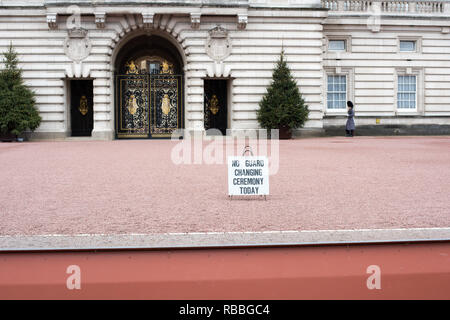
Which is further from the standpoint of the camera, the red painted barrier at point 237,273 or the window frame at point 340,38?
the window frame at point 340,38

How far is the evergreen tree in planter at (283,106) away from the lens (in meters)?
25.4

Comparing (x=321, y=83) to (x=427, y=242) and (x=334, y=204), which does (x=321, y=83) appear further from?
(x=427, y=242)

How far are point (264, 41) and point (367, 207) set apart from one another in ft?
69.6

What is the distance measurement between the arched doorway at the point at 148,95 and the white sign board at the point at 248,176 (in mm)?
21317

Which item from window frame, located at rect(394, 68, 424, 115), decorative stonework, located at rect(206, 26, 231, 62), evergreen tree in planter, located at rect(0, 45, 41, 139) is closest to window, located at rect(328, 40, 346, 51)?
window frame, located at rect(394, 68, 424, 115)

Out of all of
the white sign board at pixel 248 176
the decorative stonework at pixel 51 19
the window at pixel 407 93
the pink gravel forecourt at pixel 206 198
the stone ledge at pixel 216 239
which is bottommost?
the stone ledge at pixel 216 239

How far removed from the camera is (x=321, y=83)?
28141 mm

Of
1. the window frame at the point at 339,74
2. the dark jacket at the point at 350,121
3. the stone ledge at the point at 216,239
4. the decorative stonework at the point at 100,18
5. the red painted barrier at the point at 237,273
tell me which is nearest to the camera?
the red painted barrier at the point at 237,273

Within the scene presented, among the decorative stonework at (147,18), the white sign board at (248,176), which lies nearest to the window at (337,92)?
the decorative stonework at (147,18)

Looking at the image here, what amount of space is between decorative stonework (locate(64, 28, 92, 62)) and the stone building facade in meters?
0.05

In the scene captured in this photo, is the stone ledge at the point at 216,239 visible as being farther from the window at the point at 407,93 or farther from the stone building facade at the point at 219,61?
the window at the point at 407,93

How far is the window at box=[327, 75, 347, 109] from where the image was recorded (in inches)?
1208

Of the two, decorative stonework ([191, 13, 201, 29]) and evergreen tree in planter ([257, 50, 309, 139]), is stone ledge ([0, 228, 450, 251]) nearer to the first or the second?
evergreen tree in planter ([257, 50, 309, 139])
